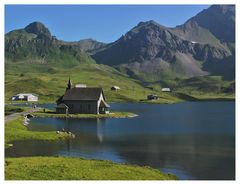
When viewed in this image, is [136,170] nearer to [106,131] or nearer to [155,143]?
[155,143]

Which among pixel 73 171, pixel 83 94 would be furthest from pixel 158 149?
pixel 83 94

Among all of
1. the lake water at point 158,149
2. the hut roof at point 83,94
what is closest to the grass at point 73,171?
the lake water at point 158,149

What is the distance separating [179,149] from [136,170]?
21.9m

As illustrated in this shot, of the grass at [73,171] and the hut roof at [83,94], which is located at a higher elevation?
the hut roof at [83,94]

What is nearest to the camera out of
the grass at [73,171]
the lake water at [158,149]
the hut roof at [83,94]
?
the grass at [73,171]

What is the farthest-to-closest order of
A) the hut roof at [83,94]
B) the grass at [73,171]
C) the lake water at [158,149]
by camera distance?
the hut roof at [83,94]
the lake water at [158,149]
the grass at [73,171]

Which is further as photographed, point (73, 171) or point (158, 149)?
point (158, 149)

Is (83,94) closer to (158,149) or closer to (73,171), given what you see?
(158,149)

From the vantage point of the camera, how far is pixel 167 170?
178 feet

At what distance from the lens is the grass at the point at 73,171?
4244 cm

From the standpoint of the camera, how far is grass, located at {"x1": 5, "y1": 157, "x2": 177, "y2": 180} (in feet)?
139

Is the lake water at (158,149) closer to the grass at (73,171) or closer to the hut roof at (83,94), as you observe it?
the grass at (73,171)

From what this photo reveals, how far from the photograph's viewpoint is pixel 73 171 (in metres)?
45.3

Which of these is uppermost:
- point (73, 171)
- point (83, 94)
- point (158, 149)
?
point (83, 94)
